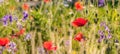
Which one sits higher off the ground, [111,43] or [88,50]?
[88,50]

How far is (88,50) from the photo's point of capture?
187 centimetres

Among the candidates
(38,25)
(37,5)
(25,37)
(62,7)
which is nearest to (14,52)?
(25,37)

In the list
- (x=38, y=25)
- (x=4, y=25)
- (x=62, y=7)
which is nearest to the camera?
(x=4, y=25)

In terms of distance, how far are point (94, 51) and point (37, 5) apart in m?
2.80

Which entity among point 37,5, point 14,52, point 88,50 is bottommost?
point 37,5

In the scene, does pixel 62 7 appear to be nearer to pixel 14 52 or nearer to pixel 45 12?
pixel 45 12

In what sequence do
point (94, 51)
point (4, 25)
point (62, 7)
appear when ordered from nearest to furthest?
point (94, 51), point (4, 25), point (62, 7)

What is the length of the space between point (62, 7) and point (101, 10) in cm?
50

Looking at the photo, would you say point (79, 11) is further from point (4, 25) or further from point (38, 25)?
point (4, 25)

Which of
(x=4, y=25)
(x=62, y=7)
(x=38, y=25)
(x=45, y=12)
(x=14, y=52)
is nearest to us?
(x=14, y=52)

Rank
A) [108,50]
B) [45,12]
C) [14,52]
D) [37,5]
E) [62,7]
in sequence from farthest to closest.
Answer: [37,5], [62,7], [45,12], [108,50], [14,52]

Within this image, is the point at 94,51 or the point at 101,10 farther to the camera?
the point at 101,10

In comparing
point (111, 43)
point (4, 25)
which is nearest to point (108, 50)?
point (111, 43)

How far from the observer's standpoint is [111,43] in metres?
2.87
